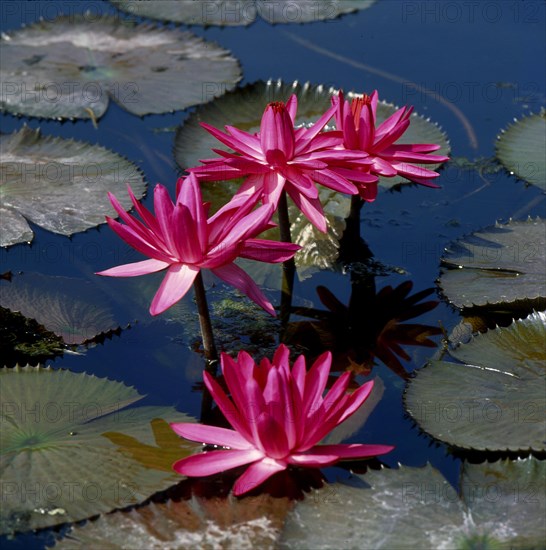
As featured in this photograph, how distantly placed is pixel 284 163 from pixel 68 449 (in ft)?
3.61

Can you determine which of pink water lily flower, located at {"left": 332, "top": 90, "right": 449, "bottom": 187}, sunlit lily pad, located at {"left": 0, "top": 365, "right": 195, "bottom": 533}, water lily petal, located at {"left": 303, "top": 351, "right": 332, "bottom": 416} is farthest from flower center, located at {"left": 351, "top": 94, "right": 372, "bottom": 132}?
sunlit lily pad, located at {"left": 0, "top": 365, "right": 195, "bottom": 533}

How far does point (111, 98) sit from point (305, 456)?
8.47 feet

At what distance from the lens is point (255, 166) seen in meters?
2.74

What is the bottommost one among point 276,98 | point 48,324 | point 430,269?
point 48,324

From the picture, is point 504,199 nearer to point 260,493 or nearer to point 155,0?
point 260,493

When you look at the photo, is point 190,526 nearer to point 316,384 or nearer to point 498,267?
point 316,384

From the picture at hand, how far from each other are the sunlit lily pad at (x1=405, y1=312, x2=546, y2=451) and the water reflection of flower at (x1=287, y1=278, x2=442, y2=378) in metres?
0.20

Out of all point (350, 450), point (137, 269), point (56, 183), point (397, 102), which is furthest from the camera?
point (397, 102)

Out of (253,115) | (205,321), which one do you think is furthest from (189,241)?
(253,115)

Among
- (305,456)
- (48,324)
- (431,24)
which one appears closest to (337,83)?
(431,24)

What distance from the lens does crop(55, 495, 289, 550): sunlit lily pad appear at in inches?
Result: 78.0

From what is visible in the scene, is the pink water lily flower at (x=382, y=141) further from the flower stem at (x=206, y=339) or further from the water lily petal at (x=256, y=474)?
the water lily petal at (x=256, y=474)

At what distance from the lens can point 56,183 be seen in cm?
347

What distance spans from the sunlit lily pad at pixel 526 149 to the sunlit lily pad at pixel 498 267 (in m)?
0.52
